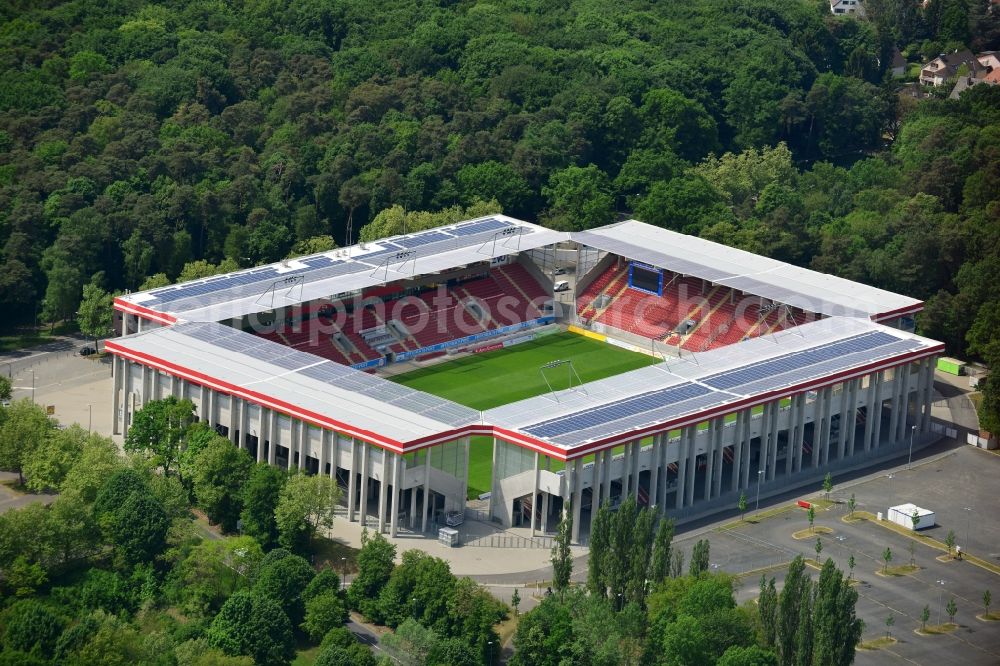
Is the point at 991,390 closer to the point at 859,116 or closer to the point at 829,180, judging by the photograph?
the point at 829,180

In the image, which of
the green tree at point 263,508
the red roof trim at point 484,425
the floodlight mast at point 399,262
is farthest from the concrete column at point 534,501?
the floodlight mast at point 399,262

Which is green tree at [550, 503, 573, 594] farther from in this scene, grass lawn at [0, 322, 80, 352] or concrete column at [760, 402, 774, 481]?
grass lawn at [0, 322, 80, 352]

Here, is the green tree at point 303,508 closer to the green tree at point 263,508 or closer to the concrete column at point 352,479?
the green tree at point 263,508

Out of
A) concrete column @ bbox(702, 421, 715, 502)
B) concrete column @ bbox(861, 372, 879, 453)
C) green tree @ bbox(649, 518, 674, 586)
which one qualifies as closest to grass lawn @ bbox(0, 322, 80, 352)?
concrete column @ bbox(702, 421, 715, 502)

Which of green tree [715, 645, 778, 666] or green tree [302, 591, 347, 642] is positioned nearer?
green tree [715, 645, 778, 666]

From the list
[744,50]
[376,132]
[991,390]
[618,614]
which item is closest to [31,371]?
[376,132]

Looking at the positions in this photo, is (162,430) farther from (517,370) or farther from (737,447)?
(737,447)
